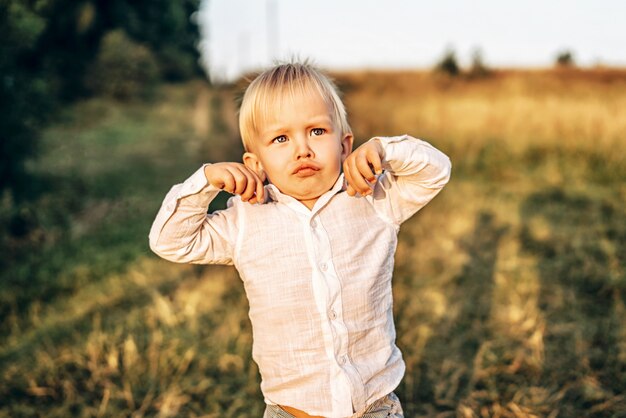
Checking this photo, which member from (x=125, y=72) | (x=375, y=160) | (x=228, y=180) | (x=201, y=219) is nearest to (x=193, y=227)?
(x=201, y=219)

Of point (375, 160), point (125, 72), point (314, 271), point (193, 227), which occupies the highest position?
point (375, 160)

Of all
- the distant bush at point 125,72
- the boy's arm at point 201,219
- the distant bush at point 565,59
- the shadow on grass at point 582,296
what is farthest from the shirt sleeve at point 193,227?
the distant bush at point 565,59

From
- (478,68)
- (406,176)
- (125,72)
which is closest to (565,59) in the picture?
(478,68)

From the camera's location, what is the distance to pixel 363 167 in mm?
1689

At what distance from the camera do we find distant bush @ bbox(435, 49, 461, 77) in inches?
611

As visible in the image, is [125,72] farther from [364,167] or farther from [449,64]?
[364,167]

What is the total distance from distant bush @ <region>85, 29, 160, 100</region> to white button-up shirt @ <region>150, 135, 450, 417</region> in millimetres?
6769

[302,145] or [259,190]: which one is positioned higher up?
[302,145]

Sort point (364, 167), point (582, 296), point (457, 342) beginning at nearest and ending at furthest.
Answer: point (364, 167)
point (457, 342)
point (582, 296)

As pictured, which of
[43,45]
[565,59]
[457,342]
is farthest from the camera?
[565,59]

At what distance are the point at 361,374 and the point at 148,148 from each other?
33.3ft

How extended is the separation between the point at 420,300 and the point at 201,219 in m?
2.45

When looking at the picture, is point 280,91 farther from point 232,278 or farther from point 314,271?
point 232,278

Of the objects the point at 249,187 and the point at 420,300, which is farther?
Result: the point at 420,300
